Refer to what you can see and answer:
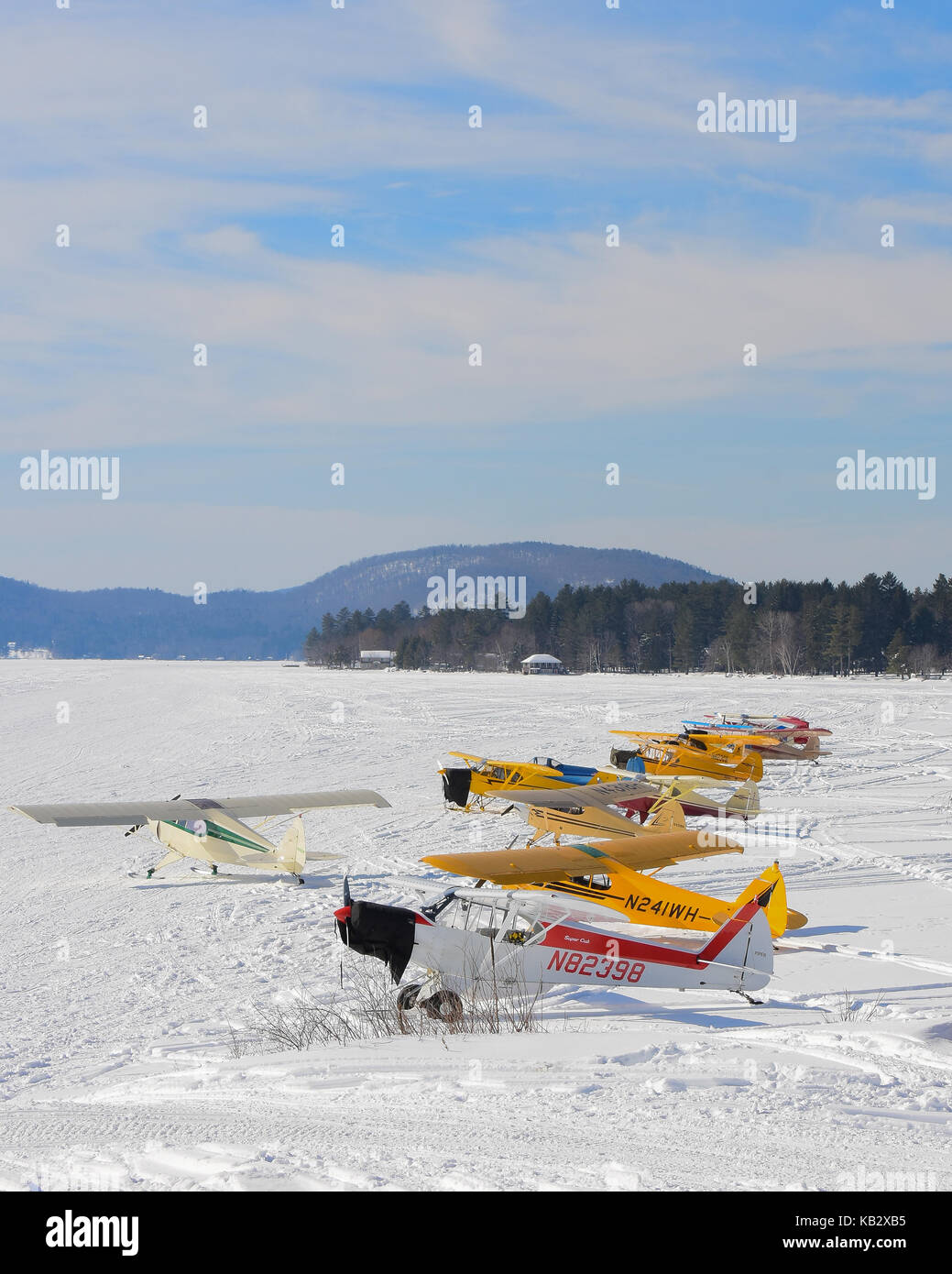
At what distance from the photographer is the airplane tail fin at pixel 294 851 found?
1509cm

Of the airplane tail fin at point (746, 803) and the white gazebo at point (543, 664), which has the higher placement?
the white gazebo at point (543, 664)

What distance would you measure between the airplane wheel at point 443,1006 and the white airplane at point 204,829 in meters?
6.61

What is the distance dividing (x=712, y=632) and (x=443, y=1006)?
104108 millimetres

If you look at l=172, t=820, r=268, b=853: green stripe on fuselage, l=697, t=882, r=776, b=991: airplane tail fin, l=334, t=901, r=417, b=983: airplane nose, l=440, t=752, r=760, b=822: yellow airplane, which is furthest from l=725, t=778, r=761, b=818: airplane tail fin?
l=334, t=901, r=417, b=983: airplane nose

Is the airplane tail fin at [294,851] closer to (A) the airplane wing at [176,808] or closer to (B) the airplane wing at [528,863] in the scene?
(A) the airplane wing at [176,808]

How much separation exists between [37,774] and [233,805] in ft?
36.6

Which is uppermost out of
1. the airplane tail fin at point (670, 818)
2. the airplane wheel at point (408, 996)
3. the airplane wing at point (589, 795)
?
the airplane wing at point (589, 795)

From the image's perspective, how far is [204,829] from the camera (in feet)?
52.5

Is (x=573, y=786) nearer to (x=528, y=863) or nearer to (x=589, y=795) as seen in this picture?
(x=589, y=795)

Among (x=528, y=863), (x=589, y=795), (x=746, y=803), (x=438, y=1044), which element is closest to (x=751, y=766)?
(x=746, y=803)

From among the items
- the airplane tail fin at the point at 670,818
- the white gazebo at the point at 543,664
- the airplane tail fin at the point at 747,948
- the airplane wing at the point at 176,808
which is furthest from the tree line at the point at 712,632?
the airplane tail fin at the point at 747,948

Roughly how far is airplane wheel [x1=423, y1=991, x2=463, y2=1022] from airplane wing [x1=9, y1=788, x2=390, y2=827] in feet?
27.4
